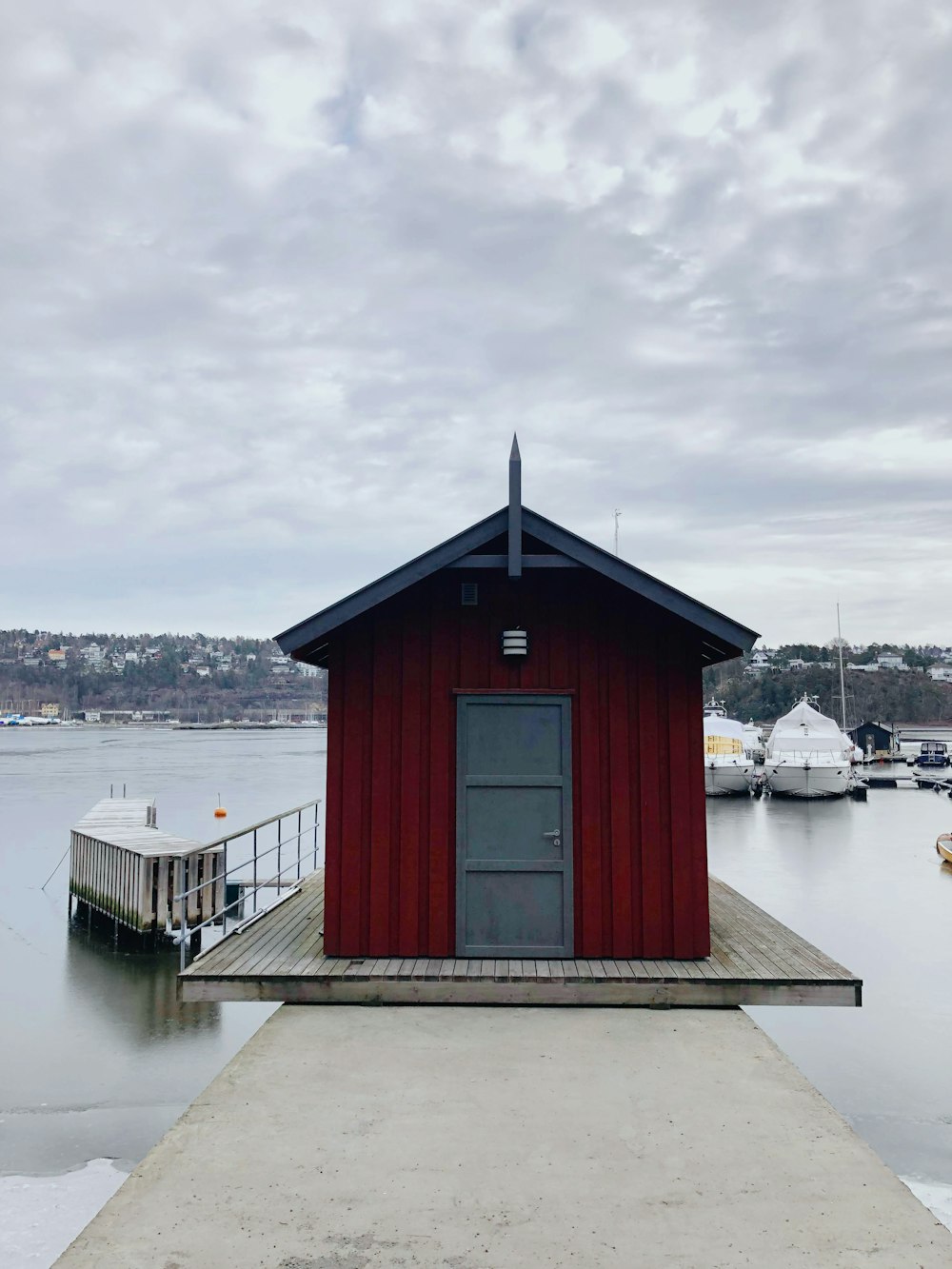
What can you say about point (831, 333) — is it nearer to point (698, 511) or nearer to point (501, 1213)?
point (501, 1213)

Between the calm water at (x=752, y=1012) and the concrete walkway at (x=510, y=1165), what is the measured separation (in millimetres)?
3973

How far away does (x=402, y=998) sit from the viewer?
5.84 m

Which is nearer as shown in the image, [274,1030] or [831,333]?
[274,1030]

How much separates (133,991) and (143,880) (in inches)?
88.2

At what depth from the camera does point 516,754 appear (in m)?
6.57

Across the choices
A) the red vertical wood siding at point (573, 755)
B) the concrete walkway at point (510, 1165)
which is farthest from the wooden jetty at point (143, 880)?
the concrete walkway at point (510, 1165)

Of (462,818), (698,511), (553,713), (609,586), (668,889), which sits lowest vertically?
(668,889)

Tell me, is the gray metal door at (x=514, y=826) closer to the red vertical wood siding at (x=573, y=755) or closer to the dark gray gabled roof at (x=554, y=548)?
the red vertical wood siding at (x=573, y=755)

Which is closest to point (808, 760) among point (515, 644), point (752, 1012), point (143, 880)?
point (752, 1012)

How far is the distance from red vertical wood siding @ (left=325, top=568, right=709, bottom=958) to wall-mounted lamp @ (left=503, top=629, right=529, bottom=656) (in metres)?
0.16

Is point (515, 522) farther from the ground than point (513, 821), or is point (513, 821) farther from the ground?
point (515, 522)

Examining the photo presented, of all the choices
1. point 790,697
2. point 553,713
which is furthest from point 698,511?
point 553,713

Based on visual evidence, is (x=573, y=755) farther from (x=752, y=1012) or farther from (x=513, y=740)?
(x=752, y=1012)

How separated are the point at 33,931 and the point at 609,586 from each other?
1459 cm
